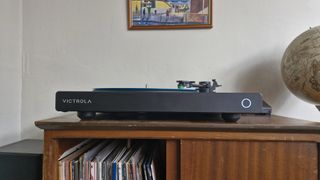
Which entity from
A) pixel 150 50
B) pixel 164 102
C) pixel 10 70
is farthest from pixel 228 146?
pixel 10 70

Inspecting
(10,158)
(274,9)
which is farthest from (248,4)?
(10,158)

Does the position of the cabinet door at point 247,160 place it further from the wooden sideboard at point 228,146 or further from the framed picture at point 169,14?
the framed picture at point 169,14

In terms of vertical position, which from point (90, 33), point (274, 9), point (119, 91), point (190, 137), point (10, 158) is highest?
point (274, 9)

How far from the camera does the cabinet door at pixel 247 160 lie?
A: 25.8 inches

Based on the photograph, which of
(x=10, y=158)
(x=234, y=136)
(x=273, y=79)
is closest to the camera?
(x=234, y=136)

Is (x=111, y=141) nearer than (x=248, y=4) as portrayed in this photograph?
Yes

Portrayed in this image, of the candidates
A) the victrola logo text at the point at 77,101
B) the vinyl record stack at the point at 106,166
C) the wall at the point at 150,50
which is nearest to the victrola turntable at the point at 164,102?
the victrola logo text at the point at 77,101

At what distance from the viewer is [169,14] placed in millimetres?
1168

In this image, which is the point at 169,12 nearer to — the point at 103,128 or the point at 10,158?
the point at 103,128

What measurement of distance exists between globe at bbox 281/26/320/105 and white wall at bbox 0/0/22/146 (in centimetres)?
113

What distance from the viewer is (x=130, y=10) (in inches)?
46.5

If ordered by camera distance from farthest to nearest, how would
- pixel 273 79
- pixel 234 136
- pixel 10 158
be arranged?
pixel 273 79 → pixel 10 158 → pixel 234 136

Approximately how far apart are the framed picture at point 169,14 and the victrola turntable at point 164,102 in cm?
56

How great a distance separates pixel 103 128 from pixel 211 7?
2.51ft
